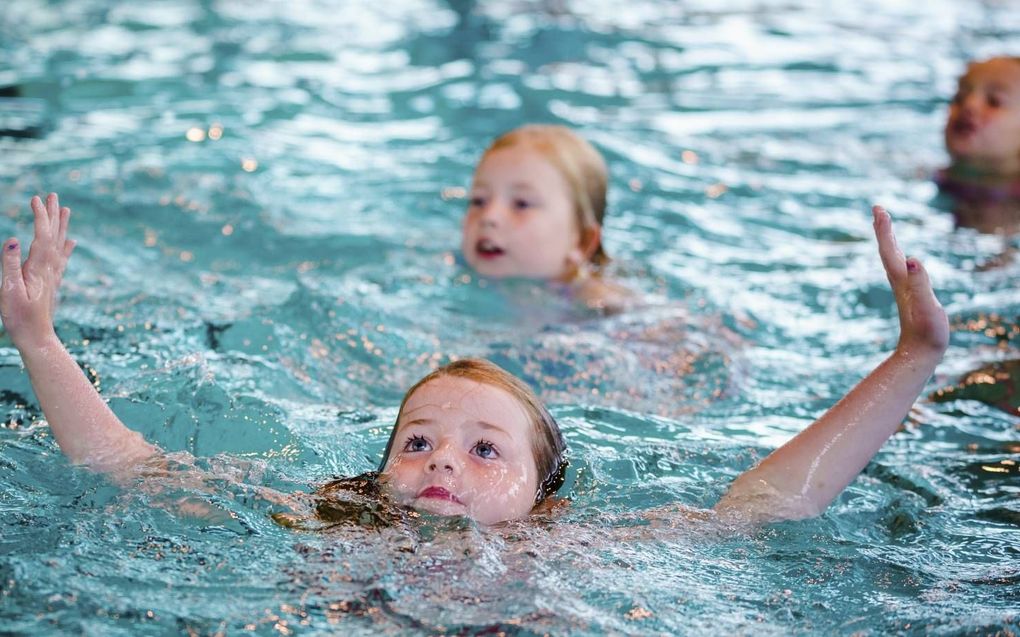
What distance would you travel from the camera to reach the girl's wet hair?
317 centimetres

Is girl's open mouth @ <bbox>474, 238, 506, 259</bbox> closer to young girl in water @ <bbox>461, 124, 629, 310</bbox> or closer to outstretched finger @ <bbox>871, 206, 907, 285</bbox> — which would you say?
young girl in water @ <bbox>461, 124, 629, 310</bbox>

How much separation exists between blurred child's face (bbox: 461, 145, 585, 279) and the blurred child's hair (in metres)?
0.05

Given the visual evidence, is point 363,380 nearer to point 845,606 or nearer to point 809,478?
point 809,478

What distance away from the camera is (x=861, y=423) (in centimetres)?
309

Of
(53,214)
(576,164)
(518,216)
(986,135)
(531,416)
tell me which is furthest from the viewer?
(986,135)

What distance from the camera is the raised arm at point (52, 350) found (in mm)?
2963

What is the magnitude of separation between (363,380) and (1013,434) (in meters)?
2.09

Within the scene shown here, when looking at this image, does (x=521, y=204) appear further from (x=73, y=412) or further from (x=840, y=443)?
(x=73, y=412)

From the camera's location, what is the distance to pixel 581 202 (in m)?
5.43

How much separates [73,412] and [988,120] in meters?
5.54

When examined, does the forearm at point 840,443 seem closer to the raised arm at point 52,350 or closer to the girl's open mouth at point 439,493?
the girl's open mouth at point 439,493

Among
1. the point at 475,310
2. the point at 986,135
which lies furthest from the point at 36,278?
the point at 986,135

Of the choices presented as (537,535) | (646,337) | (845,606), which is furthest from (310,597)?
(646,337)

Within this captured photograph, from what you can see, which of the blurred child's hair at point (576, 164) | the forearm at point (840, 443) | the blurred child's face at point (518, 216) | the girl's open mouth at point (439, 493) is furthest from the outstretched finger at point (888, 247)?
the blurred child's hair at point (576, 164)
